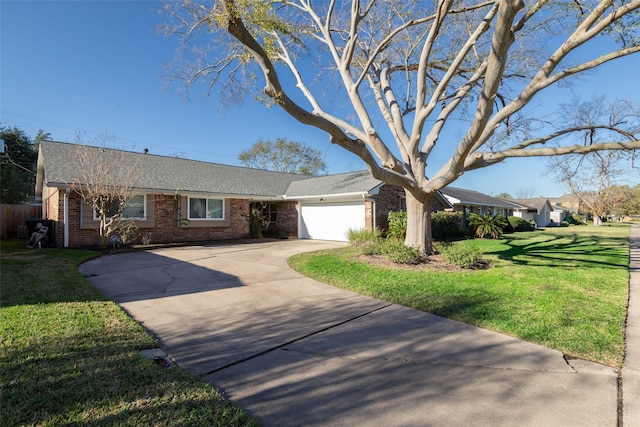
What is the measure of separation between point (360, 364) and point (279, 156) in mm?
37839

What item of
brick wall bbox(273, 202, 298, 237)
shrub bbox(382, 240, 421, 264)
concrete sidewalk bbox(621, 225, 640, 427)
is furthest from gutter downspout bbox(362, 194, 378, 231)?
concrete sidewalk bbox(621, 225, 640, 427)

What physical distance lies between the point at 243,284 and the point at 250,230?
1158 cm

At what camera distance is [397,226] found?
14312 mm

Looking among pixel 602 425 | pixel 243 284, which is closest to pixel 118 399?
pixel 602 425

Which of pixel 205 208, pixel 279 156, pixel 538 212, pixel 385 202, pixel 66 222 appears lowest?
pixel 66 222

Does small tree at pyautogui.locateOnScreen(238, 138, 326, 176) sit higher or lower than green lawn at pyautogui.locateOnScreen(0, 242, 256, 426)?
higher

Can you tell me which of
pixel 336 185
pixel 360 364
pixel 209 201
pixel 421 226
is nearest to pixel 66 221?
pixel 209 201

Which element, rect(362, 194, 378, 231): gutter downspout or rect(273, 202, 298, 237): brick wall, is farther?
rect(273, 202, 298, 237): brick wall

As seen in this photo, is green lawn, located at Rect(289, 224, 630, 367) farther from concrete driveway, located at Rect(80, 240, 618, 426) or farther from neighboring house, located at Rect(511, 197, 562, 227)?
neighboring house, located at Rect(511, 197, 562, 227)

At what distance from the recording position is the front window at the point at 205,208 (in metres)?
15.7

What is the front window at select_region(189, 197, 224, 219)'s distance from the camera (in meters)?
15.7

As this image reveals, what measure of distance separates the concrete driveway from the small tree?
34.7 m

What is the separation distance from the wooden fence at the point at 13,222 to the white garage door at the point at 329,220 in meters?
14.2

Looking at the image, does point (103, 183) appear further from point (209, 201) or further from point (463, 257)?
point (463, 257)
